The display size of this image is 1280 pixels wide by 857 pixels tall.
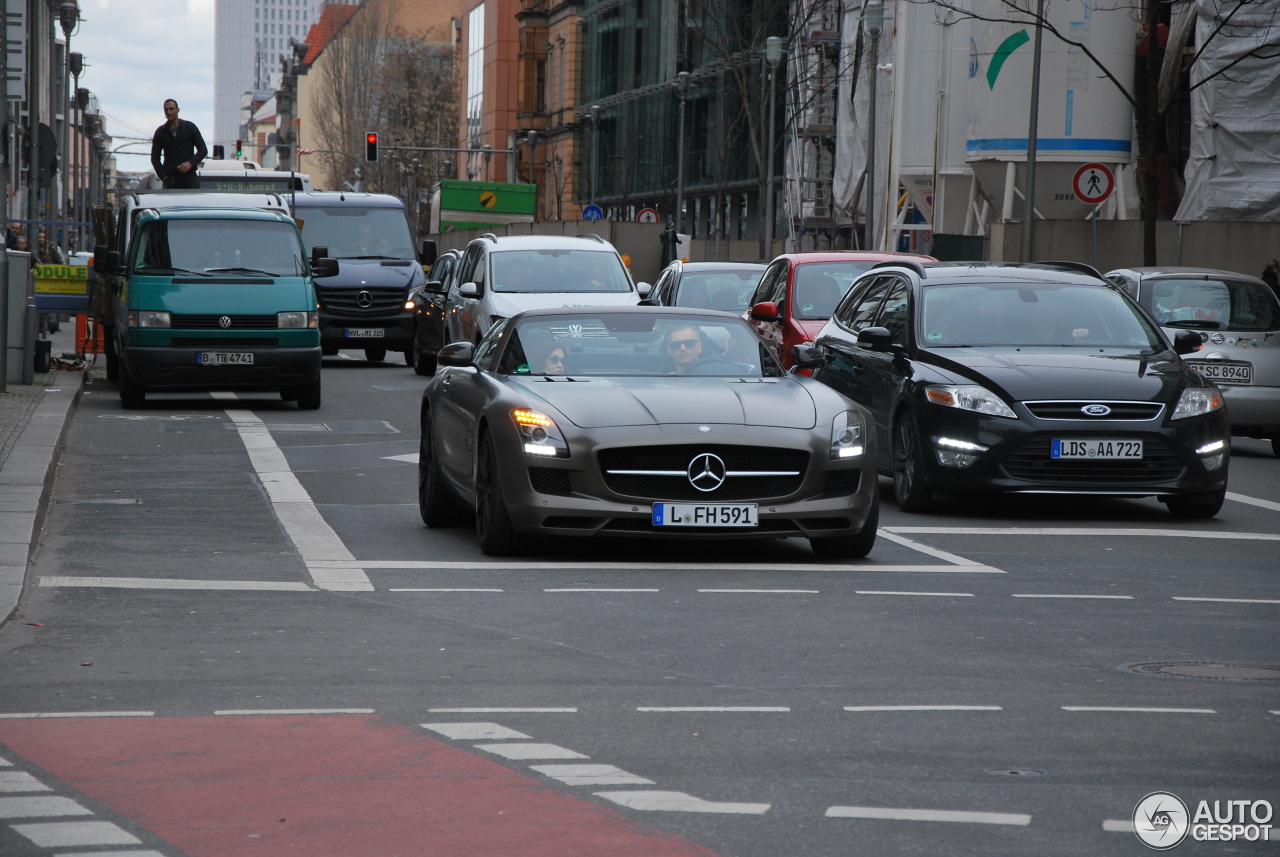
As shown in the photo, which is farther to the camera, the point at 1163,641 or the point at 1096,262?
the point at 1096,262

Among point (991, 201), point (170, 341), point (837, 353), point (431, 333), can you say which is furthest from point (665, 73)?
point (837, 353)

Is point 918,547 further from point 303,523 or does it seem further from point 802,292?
point 802,292

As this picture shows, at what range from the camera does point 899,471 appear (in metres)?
13.8

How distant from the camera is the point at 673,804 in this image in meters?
5.48

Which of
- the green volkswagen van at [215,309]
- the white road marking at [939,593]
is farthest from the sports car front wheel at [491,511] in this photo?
the green volkswagen van at [215,309]

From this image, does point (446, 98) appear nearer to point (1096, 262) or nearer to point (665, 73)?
point (665, 73)

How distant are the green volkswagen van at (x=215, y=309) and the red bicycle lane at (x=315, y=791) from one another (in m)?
15.0

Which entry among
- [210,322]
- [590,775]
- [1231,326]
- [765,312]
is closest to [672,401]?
[590,775]

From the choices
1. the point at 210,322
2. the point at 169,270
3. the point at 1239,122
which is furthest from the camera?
the point at 1239,122

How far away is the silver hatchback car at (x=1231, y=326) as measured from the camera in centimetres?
1919

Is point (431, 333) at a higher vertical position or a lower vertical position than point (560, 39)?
lower

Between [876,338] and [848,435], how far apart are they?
317 centimetres

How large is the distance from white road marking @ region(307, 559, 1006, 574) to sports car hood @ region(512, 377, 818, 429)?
73cm

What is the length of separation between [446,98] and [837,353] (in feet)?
400
